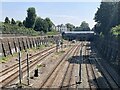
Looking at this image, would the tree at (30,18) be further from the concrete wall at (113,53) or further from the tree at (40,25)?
the concrete wall at (113,53)

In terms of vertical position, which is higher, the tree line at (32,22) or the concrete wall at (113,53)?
the tree line at (32,22)

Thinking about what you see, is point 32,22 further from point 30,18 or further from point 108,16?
point 108,16

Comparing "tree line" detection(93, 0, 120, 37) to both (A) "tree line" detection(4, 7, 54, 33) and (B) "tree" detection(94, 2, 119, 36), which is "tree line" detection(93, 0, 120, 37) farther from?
(A) "tree line" detection(4, 7, 54, 33)

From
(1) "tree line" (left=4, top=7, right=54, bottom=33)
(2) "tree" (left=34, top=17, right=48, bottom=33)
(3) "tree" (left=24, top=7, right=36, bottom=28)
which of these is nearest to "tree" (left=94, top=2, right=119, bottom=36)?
(3) "tree" (left=24, top=7, right=36, bottom=28)

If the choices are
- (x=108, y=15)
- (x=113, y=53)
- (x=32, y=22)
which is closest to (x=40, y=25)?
(x=32, y=22)

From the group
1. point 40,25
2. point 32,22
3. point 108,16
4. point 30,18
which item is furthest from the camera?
point 40,25

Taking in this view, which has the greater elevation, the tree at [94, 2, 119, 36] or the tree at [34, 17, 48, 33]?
the tree at [94, 2, 119, 36]

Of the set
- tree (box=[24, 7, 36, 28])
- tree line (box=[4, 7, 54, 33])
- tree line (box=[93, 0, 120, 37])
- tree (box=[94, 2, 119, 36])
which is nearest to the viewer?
tree line (box=[93, 0, 120, 37])

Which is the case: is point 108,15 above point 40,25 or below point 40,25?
above

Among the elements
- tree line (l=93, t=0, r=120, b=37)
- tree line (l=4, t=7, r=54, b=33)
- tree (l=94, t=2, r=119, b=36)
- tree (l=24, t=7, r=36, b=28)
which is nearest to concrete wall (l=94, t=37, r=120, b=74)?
tree line (l=93, t=0, r=120, b=37)

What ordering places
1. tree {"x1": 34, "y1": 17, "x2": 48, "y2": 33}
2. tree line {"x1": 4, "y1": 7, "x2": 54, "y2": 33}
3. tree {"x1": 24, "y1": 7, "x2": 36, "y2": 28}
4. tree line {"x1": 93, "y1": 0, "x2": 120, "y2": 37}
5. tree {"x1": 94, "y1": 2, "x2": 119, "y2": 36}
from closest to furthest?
tree line {"x1": 93, "y1": 0, "x2": 120, "y2": 37} < tree {"x1": 94, "y1": 2, "x2": 119, "y2": 36} < tree {"x1": 24, "y1": 7, "x2": 36, "y2": 28} < tree line {"x1": 4, "y1": 7, "x2": 54, "y2": 33} < tree {"x1": 34, "y1": 17, "x2": 48, "y2": 33}

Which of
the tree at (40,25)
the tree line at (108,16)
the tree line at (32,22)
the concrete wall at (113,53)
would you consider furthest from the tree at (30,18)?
the concrete wall at (113,53)

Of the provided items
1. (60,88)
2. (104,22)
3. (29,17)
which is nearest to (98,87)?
(60,88)

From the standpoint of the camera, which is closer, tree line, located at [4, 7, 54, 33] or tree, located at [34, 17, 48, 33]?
tree line, located at [4, 7, 54, 33]
